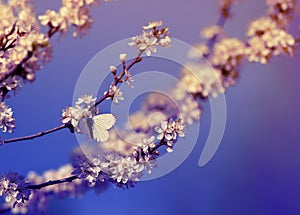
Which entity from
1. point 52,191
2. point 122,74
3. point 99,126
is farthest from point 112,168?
point 52,191

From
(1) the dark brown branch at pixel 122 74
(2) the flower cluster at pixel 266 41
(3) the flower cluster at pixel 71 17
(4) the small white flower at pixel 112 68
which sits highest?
(3) the flower cluster at pixel 71 17

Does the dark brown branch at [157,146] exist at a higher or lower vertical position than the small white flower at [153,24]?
lower

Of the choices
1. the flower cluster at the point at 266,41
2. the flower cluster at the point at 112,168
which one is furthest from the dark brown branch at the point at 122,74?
the flower cluster at the point at 266,41

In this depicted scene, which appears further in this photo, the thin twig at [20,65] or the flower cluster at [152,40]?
the flower cluster at [152,40]

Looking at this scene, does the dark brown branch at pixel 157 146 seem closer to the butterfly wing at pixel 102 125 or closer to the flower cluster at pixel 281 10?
the butterfly wing at pixel 102 125

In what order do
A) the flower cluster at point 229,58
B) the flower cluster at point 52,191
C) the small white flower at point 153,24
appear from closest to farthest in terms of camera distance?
the small white flower at point 153,24 → the flower cluster at point 229,58 → the flower cluster at point 52,191

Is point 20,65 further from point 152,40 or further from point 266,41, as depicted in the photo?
point 266,41

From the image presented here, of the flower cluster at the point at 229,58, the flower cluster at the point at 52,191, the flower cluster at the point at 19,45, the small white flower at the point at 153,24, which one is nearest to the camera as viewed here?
the flower cluster at the point at 19,45
